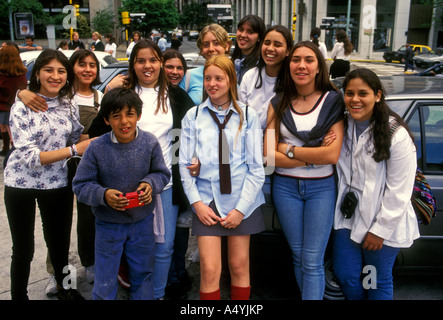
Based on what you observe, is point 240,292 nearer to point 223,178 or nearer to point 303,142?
point 223,178

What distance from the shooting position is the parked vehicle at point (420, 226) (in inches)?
120

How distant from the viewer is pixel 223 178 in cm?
273

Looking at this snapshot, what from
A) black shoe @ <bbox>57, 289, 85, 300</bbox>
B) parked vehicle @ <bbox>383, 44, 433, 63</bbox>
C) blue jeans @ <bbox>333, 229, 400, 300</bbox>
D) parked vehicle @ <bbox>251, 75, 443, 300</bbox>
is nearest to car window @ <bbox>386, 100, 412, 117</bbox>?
parked vehicle @ <bbox>251, 75, 443, 300</bbox>

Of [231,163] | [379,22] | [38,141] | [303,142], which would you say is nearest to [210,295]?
[231,163]

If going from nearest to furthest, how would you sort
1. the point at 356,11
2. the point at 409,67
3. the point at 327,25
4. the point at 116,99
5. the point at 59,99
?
the point at 116,99 < the point at 59,99 < the point at 409,67 < the point at 327,25 < the point at 356,11

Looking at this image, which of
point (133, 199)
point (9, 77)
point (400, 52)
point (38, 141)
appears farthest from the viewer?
point (400, 52)

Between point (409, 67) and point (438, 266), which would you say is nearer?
point (438, 266)

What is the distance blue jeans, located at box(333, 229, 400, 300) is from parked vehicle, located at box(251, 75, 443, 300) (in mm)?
354

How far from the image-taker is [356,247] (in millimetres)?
2746

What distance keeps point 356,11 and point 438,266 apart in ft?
135

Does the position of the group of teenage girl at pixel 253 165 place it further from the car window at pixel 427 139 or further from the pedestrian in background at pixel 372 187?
the car window at pixel 427 139

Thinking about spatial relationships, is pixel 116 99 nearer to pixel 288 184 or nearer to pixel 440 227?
pixel 288 184

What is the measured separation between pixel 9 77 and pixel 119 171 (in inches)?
187
